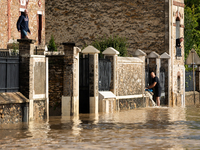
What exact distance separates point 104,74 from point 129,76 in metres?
2.23

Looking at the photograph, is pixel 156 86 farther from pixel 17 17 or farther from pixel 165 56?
pixel 17 17

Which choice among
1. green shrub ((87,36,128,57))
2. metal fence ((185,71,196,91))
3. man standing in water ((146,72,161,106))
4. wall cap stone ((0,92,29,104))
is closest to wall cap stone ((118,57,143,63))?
man standing in water ((146,72,161,106))

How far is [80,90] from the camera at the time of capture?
20.0 meters

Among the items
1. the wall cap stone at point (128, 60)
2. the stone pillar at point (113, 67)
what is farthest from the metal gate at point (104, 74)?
the wall cap stone at point (128, 60)

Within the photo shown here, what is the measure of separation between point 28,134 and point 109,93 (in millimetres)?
8533

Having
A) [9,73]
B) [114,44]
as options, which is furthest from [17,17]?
[9,73]

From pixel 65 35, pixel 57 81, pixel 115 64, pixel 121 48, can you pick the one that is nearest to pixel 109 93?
pixel 115 64

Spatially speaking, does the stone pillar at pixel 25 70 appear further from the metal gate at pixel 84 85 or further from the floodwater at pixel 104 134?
the metal gate at pixel 84 85

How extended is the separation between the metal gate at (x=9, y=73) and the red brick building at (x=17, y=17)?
9.08m

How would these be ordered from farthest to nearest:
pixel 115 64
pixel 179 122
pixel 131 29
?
pixel 131 29, pixel 115 64, pixel 179 122

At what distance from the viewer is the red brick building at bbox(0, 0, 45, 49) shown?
25.5 meters

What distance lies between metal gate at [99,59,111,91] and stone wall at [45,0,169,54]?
9.07 metres

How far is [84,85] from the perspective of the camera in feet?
65.8

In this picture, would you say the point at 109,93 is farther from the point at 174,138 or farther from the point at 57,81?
the point at 174,138
